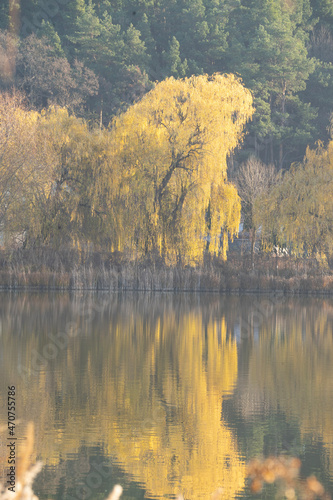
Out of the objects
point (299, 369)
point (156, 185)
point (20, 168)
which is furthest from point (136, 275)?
point (299, 369)

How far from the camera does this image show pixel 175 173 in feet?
117

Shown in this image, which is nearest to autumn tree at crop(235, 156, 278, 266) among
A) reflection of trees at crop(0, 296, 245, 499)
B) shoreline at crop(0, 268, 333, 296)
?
shoreline at crop(0, 268, 333, 296)

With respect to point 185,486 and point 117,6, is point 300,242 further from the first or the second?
point 117,6

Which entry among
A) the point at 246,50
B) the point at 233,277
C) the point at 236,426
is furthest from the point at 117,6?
the point at 236,426

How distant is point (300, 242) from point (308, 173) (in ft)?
11.6

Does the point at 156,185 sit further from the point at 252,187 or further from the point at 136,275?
the point at 252,187

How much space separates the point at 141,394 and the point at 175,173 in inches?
890

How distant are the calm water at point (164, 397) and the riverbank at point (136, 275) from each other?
8123 mm

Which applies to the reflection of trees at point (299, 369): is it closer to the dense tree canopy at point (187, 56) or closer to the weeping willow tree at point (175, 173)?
the weeping willow tree at point (175, 173)

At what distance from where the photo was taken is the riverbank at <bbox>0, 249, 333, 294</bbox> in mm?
34750

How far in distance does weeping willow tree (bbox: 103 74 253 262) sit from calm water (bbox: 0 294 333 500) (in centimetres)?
870

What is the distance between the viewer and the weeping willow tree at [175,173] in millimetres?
34906

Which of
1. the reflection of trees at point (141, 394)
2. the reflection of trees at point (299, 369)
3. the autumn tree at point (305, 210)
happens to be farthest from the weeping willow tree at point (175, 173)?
the reflection of trees at point (141, 394)

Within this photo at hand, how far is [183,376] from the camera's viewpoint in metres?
15.7
